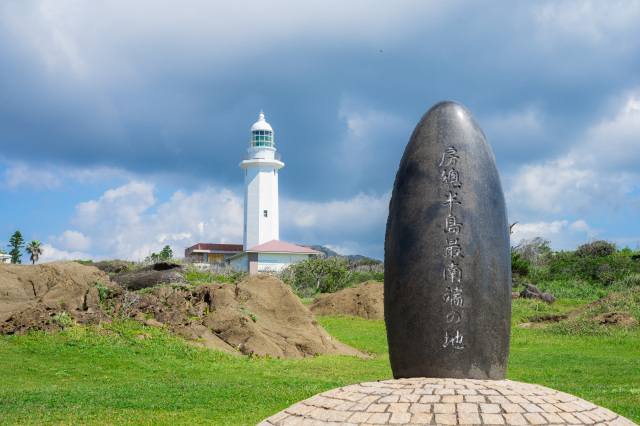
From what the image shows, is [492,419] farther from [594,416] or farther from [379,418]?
[594,416]

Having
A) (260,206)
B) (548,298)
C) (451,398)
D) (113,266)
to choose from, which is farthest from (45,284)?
(260,206)

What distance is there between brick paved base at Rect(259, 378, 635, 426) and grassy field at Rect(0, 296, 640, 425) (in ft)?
11.1

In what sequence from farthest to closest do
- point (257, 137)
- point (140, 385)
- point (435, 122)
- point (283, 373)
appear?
point (257, 137), point (283, 373), point (140, 385), point (435, 122)

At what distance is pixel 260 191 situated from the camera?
4809cm

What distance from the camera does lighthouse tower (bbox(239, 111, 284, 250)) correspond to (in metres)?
48.0

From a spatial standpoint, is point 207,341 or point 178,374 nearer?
point 178,374

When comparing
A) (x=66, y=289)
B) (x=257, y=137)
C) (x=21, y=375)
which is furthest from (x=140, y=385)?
(x=257, y=137)

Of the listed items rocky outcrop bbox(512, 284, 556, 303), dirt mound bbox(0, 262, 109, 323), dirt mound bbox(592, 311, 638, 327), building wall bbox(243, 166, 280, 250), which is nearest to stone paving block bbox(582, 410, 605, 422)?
A: dirt mound bbox(0, 262, 109, 323)

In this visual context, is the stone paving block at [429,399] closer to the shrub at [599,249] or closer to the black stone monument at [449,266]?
the black stone monument at [449,266]

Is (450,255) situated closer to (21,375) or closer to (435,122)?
(435,122)

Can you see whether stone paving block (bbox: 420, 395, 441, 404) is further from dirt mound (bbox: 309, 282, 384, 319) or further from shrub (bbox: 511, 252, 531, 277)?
shrub (bbox: 511, 252, 531, 277)

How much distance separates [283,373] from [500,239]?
7.90 metres

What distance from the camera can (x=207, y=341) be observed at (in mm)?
15688

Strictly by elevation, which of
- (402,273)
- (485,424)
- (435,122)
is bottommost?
(485,424)
